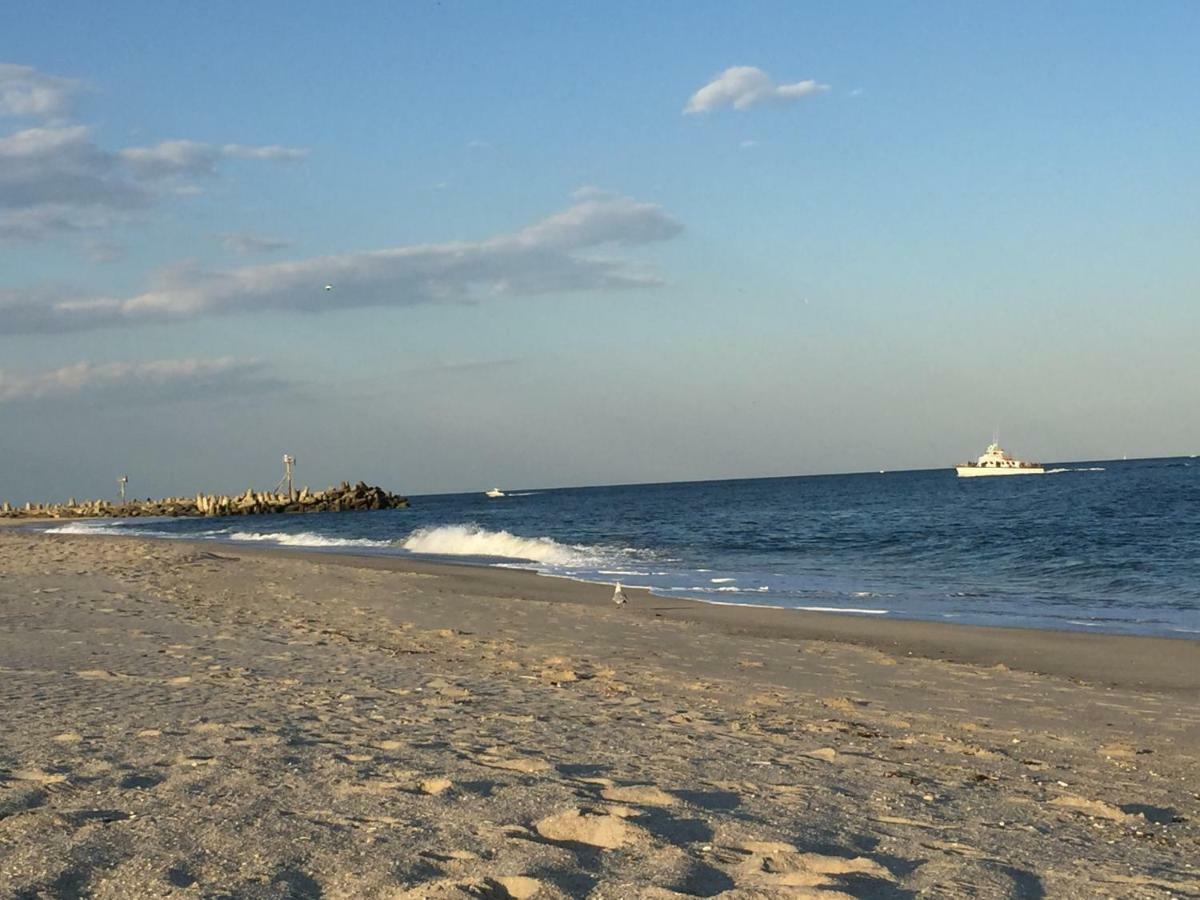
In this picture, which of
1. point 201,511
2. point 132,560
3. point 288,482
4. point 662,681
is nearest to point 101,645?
point 662,681

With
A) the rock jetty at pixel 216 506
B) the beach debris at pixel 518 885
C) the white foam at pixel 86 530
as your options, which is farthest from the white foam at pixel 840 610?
the rock jetty at pixel 216 506

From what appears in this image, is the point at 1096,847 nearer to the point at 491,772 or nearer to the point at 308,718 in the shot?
the point at 491,772

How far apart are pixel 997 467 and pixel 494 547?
103444 mm

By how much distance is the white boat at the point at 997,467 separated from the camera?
409 feet

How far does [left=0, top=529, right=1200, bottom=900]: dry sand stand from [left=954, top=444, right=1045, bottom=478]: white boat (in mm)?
118664

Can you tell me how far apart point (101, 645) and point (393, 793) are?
6364 millimetres

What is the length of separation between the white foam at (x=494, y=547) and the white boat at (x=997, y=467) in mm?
98150

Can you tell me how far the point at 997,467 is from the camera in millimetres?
125000

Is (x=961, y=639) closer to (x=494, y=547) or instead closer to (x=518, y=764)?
(x=518, y=764)

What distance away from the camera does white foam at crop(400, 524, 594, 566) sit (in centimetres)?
3116

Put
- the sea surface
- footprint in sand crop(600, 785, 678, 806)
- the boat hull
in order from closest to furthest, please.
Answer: footprint in sand crop(600, 785, 678, 806) → the sea surface → the boat hull

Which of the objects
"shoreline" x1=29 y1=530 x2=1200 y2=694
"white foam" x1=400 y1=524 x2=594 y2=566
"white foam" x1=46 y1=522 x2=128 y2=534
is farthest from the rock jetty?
"shoreline" x1=29 y1=530 x2=1200 y2=694

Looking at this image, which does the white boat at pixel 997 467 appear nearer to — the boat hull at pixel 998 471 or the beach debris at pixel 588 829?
the boat hull at pixel 998 471

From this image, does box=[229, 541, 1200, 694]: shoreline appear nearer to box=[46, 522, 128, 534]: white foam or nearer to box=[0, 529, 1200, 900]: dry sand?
box=[0, 529, 1200, 900]: dry sand
